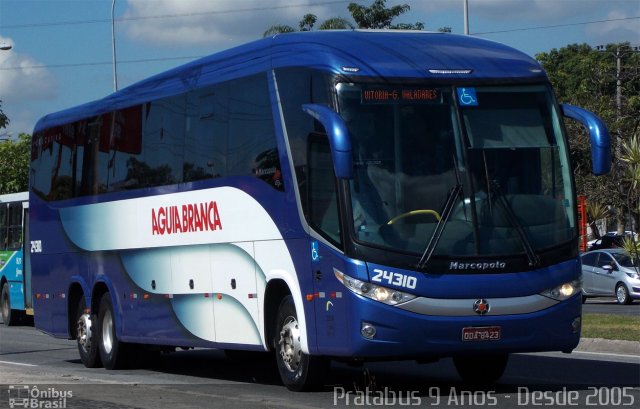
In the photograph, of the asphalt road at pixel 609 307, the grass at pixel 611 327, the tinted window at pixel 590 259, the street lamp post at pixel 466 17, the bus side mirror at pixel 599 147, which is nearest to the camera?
the bus side mirror at pixel 599 147

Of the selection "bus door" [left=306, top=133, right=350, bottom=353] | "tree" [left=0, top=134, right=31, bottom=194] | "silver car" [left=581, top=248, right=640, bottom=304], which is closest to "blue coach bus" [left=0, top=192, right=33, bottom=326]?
"silver car" [left=581, top=248, right=640, bottom=304]

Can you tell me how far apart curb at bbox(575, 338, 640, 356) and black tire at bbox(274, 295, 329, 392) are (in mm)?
6915

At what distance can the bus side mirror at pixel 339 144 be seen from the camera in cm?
1142

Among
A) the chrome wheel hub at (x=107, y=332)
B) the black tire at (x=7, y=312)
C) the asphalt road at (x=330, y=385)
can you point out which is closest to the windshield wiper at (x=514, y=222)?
the asphalt road at (x=330, y=385)

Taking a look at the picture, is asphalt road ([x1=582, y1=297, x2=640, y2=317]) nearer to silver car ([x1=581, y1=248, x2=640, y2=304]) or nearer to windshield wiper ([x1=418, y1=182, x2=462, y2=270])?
silver car ([x1=581, y1=248, x2=640, y2=304])

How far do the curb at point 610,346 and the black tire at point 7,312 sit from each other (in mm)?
17747

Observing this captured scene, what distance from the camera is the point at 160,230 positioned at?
16.3 m

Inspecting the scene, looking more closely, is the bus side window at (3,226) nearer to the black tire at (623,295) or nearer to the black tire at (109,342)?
the black tire at (109,342)

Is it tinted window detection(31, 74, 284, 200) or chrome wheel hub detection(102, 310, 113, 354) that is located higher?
tinted window detection(31, 74, 284, 200)

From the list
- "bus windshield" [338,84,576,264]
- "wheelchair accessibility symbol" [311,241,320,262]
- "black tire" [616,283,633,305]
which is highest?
"bus windshield" [338,84,576,264]

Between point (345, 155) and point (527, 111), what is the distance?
2.27 m

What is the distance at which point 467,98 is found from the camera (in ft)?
40.6

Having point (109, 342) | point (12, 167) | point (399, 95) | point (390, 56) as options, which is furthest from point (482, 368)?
point (12, 167)

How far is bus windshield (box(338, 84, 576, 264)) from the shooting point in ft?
39.1
